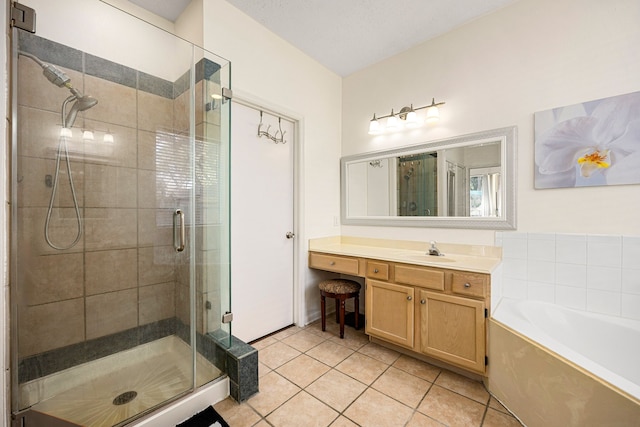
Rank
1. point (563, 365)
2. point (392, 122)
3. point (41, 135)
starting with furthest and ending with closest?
point (392, 122) → point (41, 135) → point (563, 365)

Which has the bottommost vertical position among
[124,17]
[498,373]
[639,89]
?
[498,373]

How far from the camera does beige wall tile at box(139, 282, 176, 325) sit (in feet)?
5.55

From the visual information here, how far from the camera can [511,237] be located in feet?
6.43

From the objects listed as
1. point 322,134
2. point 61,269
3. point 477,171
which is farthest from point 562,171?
point 61,269

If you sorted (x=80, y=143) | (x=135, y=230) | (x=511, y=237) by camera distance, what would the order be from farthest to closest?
(x=511, y=237)
(x=135, y=230)
(x=80, y=143)

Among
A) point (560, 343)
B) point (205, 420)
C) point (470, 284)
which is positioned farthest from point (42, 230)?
point (560, 343)

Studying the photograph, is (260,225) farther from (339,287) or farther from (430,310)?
(430,310)

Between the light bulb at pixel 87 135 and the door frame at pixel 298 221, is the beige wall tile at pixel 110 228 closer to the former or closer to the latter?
the light bulb at pixel 87 135

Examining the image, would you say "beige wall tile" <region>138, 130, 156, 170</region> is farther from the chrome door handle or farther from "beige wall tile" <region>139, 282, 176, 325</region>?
"beige wall tile" <region>139, 282, 176, 325</region>

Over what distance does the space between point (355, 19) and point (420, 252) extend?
2.09 meters

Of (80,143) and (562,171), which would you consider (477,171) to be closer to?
(562,171)

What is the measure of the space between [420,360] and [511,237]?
119cm

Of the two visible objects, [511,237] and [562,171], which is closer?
[562,171]

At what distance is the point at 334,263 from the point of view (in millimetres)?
2432
